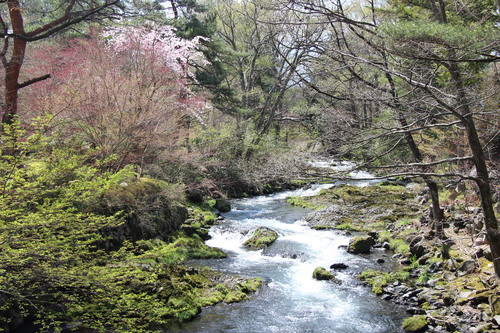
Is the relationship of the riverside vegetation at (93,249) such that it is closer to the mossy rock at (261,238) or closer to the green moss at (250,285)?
the green moss at (250,285)

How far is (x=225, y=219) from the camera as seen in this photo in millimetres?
13180

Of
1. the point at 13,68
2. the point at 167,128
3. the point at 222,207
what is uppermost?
the point at 13,68

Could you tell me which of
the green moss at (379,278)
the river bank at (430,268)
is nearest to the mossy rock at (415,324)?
the river bank at (430,268)

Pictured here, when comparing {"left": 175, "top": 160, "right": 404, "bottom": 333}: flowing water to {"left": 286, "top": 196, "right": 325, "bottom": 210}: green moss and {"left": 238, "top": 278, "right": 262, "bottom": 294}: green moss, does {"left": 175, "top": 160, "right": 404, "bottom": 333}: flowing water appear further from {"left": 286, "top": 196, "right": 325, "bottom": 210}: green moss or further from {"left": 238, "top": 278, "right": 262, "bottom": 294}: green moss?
{"left": 286, "top": 196, "right": 325, "bottom": 210}: green moss

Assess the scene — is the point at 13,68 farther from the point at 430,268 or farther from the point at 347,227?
the point at 347,227

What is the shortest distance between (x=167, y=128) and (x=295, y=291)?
6009 mm

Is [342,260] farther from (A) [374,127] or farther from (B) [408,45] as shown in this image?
(B) [408,45]

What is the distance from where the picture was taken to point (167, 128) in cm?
1049

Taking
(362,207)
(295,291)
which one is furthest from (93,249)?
(362,207)

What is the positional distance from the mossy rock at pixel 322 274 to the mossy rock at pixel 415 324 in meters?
2.17

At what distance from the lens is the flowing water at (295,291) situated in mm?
6031

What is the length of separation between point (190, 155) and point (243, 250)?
433cm

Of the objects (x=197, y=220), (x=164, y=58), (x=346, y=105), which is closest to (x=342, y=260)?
(x=346, y=105)

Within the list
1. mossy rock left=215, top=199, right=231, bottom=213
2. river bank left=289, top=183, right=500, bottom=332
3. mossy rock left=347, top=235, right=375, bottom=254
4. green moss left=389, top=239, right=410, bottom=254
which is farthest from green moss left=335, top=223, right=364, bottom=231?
mossy rock left=215, top=199, right=231, bottom=213
